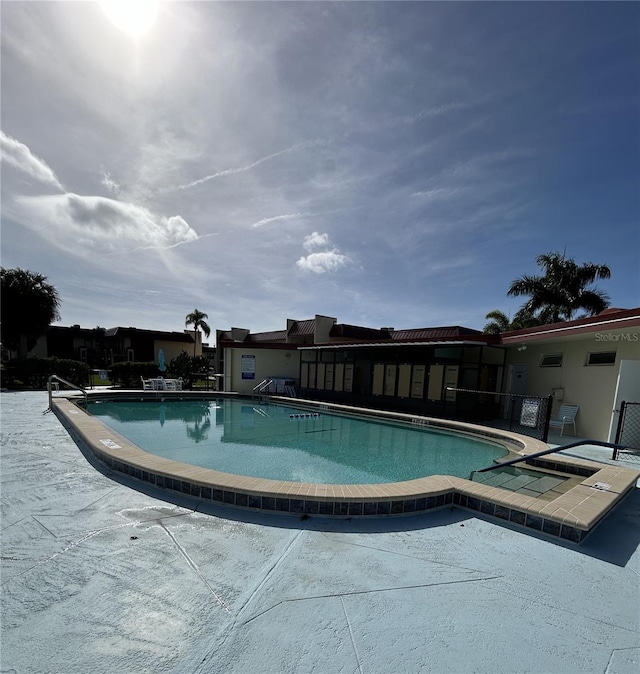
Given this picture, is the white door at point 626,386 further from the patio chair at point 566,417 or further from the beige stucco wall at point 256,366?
the beige stucco wall at point 256,366

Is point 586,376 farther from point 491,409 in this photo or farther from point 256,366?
point 256,366

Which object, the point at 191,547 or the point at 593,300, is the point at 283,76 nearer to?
the point at 191,547

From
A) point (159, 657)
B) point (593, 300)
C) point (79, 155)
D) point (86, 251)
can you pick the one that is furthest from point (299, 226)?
point (593, 300)

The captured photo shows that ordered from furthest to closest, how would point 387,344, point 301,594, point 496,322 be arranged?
point 496,322 → point 387,344 → point 301,594

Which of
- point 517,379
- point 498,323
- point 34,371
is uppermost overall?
point 498,323

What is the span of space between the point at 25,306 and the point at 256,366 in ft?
49.7

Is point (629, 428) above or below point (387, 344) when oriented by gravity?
below

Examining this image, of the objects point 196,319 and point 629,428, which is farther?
point 196,319

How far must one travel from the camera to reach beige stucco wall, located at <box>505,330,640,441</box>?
7.84 meters

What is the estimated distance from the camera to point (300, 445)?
7988 mm

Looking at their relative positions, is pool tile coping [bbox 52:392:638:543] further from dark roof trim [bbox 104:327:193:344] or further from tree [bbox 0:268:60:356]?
dark roof trim [bbox 104:327:193:344]

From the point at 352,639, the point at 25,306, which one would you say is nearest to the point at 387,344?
the point at 352,639

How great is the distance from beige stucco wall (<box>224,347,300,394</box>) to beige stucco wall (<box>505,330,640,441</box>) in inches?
456

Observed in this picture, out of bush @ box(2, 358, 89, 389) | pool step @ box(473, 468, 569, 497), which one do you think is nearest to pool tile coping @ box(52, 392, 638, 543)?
pool step @ box(473, 468, 569, 497)
